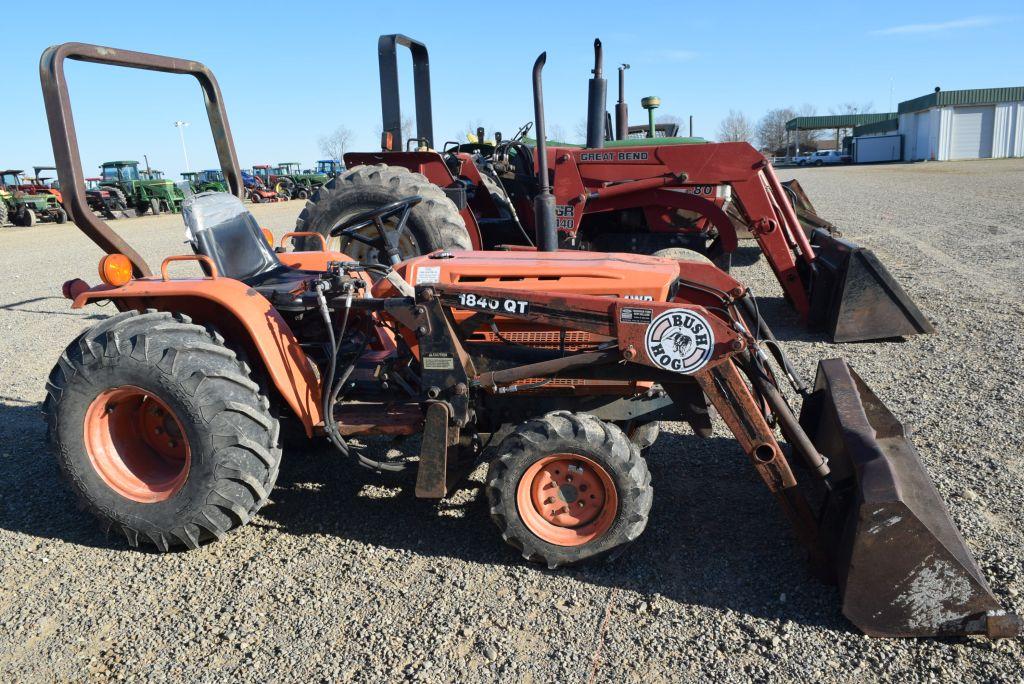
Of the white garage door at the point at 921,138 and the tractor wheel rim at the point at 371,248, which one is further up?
the white garage door at the point at 921,138

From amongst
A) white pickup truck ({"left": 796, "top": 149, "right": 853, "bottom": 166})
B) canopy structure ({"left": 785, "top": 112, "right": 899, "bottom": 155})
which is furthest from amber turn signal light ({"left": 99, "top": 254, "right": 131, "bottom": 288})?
canopy structure ({"left": 785, "top": 112, "right": 899, "bottom": 155})

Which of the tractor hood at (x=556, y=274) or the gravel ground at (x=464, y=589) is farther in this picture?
the tractor hood at (x=556, y=274)

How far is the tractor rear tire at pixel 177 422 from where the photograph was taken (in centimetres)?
300

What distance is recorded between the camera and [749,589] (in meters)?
2.80

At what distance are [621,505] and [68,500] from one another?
2.70 metres

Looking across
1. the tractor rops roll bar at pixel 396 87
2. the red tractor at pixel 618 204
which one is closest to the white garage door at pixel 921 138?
the red tractor at pixel 618 204

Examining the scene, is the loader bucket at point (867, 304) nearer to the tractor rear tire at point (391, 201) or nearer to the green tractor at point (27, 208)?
the tractor rear tire at point (391, 201)

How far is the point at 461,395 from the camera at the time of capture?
3076 millimetres

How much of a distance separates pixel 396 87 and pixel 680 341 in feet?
18.0

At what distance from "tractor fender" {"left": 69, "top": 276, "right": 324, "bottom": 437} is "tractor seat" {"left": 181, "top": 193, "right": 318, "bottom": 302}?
0.23 m

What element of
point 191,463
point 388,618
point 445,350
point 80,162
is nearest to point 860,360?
point 445,350

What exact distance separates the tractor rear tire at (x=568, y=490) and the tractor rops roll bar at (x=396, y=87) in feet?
17.7

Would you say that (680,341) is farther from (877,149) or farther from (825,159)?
(825,159)

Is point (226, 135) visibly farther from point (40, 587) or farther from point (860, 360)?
point (860, 360)
